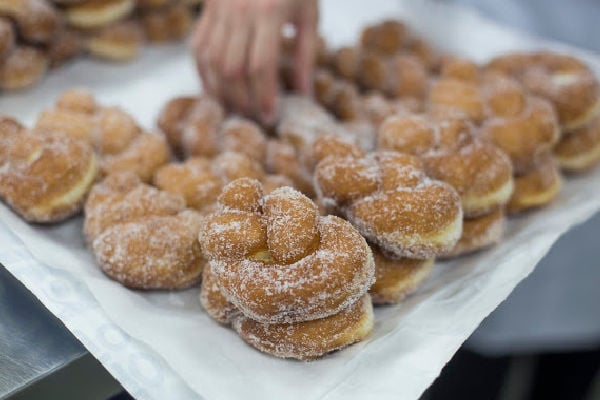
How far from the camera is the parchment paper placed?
85 centimetres

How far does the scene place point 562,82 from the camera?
1344 millimetres

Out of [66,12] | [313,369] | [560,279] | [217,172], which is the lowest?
[560,279]

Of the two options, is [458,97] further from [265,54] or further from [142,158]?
[142,158]

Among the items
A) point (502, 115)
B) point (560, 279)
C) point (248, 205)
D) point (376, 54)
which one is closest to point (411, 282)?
point (248, 205)

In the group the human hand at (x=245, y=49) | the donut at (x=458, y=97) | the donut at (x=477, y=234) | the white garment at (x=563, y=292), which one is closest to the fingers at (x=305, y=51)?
the human hand at (x=245, y=49)

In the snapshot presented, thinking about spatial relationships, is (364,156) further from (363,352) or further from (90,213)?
(90,213)

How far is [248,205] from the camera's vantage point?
0.89 m

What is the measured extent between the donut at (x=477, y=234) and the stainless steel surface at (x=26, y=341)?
2.04 ft

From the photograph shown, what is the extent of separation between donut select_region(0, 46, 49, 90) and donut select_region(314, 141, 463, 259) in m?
0.76

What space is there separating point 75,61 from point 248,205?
35.5 inches

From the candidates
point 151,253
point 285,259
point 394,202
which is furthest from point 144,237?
point 394,202

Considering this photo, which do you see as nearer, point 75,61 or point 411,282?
point 411,282

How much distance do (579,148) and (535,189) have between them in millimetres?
203

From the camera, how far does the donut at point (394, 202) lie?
0.94 metres
